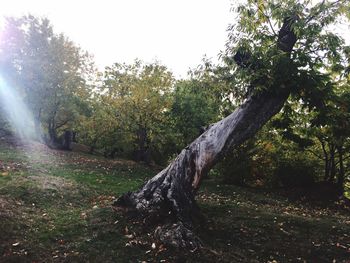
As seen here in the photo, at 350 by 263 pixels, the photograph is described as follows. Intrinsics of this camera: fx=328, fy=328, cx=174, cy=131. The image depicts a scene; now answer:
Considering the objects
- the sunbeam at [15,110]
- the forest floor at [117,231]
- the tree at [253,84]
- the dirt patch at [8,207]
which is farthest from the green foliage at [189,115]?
the sunbeam at [15,110]

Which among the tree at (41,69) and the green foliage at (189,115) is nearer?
the green foliage at (189,115)

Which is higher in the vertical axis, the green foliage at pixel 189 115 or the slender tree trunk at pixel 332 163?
the green foliage at pixel 189 115

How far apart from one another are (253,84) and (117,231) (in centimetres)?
545

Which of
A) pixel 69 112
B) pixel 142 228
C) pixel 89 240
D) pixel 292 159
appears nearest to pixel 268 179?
pixel 292 159

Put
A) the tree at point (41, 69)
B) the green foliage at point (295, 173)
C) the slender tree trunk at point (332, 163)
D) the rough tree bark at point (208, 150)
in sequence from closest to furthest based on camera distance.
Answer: the rough tree bark at point (208, 150)
the slender tree trunk at point (332, 163)
the green foliage at point (295, 173)
the tree at point (41, 69)

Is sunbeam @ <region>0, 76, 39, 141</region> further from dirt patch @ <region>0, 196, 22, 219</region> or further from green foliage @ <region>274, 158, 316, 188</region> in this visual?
green foliage @ <region>274, 158, 316, 188</region>

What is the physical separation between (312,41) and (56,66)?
943 inches

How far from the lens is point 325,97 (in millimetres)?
9656

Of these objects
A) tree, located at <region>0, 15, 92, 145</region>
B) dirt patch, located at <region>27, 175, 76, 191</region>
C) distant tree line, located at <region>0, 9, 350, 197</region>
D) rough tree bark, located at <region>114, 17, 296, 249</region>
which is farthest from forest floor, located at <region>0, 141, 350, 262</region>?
tree, located at <region>0, 15, 92, 145</region>

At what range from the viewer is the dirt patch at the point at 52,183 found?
12.3 meters

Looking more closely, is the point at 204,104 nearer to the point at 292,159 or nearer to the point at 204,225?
the point at 292,159

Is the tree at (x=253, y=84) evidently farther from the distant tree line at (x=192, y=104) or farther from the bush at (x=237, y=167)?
the bush at (x=237, y=167)

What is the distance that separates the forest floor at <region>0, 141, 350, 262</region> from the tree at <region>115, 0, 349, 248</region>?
84 centimetres

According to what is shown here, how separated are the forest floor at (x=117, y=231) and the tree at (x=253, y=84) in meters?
0.84
